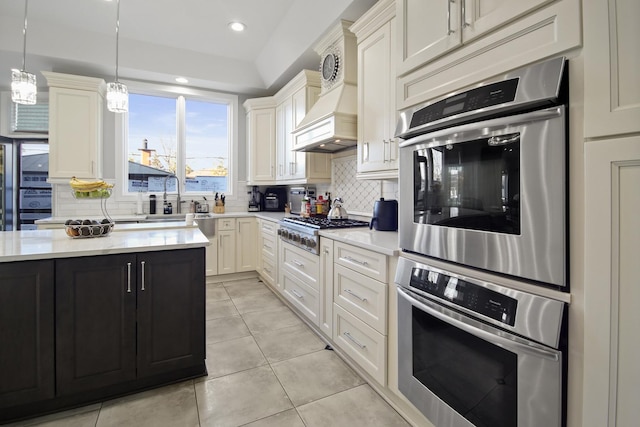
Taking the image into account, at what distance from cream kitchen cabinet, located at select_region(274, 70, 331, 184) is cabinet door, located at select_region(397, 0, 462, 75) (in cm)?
216

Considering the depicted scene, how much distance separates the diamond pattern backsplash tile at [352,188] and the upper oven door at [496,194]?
1586 mm

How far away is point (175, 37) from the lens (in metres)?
3.90

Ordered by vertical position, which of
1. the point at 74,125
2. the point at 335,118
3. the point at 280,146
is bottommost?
the point at 335,118

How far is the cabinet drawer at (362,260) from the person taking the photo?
1.87m

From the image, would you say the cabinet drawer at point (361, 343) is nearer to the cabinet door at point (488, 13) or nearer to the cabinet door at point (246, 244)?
the cabinet door at point (488, 13)

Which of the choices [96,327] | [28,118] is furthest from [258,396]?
[28,118]

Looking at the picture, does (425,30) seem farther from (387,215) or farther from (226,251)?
(226,251)

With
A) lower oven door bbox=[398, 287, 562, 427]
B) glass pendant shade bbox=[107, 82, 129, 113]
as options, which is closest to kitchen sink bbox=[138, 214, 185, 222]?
glass pendant shade bbox=[107, 82, 129, 113]

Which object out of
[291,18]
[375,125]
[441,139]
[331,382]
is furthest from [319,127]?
[331,382]

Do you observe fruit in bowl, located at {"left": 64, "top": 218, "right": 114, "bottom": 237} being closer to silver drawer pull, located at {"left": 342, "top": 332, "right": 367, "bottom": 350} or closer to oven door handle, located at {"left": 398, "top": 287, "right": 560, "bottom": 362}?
silver drawer pull, located at {"left": 342, "top": 332, "right": 367, "bottom": 350}

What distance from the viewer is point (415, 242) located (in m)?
1.59

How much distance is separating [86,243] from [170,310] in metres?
0.69

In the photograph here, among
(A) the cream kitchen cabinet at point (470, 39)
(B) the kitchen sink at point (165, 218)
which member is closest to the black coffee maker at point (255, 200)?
(B) the kitchen sink at point (165, 218)

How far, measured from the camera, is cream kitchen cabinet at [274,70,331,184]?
3.78 meters
